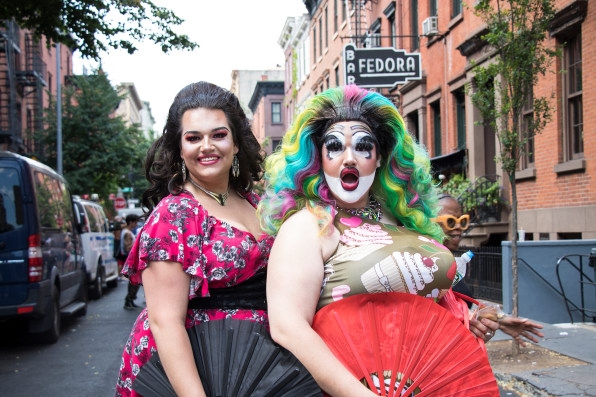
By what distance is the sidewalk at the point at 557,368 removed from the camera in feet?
20.2

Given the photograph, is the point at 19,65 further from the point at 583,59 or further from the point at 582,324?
the point at 582,324

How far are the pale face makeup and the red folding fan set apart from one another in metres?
0.45

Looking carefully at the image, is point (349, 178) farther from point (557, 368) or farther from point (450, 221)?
point (557, 368)

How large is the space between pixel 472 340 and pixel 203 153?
1287mm

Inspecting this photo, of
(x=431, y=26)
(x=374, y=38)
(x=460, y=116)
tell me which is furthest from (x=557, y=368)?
(x=374, y=38)

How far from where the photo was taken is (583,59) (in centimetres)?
1184

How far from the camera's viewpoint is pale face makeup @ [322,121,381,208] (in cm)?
264

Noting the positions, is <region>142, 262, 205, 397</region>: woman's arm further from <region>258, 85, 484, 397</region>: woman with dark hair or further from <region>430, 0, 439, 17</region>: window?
<region>430, 0, 439, 17</region>: window

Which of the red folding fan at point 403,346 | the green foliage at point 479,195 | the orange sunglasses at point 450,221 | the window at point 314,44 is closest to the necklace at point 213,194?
the red folding fan at point 403,346

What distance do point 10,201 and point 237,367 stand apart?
7549 millimetres

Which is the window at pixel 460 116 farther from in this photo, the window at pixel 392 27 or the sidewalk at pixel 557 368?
the sidewalk at pixel 557 368

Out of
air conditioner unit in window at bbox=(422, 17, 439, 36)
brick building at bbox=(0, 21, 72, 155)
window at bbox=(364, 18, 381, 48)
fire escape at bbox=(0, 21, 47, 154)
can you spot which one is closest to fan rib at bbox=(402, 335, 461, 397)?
air conditioner unit in window at bbox=(422, 17, 439, 36)

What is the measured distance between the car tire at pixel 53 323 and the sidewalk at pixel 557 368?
600 cm

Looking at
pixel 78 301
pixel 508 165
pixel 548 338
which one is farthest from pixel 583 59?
pixel 78 301
